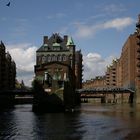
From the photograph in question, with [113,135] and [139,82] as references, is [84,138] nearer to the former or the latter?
[113,135]

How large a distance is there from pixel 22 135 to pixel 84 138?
831 cm

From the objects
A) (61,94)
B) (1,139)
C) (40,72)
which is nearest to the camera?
(1,139)

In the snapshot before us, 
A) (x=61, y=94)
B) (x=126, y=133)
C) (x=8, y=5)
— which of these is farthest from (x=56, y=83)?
(x=8, y=5)

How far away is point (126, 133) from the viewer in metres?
57.3

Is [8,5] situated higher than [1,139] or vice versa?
[8,5]

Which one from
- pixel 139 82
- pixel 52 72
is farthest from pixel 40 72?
pixel 139 82

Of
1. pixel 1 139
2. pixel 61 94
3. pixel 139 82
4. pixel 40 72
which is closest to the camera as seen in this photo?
pixel 1 139

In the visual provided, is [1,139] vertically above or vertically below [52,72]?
below

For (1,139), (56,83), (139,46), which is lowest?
(1,139)

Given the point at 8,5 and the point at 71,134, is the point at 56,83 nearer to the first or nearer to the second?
the point at 71,134

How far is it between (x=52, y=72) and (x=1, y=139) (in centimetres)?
9193

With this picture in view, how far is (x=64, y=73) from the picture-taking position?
15112 cm

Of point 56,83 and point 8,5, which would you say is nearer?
point 8,5

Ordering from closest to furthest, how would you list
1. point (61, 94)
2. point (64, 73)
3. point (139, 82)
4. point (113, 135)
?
point (113, 135)
point (61, 94)
point (64, 73)
point (139, 82)
